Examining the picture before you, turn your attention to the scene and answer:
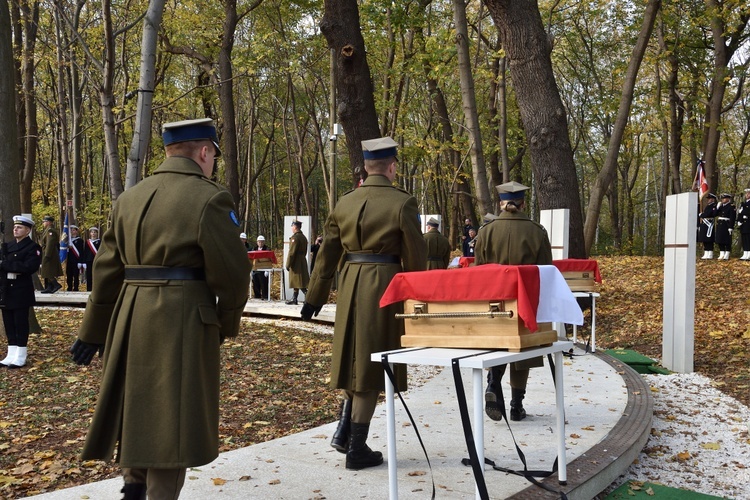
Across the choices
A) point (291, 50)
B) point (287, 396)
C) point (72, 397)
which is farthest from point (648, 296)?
point (291, 50)

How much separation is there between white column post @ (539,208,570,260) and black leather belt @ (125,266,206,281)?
9054mm

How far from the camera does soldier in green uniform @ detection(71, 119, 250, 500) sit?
3656 millimetres

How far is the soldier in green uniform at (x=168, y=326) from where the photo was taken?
3.66m

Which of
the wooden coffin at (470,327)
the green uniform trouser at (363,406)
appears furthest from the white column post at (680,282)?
the green uniform trouser at (363,406)

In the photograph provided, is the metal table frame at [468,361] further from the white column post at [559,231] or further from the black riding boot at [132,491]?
the white column post at [559,231]

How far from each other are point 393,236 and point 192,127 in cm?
184

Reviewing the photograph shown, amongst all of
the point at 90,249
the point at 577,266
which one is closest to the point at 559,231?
the point at 577,266

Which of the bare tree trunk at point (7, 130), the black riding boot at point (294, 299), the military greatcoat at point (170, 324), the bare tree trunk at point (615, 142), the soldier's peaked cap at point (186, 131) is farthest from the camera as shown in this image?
the black riding boot at point (294, 299)

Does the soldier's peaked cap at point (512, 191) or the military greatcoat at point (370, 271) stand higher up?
the soldier's peaked cap at point (512, 191)

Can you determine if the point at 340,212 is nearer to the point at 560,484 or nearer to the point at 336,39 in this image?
the point at 560,484

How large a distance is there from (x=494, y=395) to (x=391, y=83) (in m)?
24.4

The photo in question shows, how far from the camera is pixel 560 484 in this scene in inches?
187

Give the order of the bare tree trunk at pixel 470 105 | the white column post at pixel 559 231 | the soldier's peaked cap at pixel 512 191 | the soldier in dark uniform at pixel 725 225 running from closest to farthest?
the soldier's peaked cap at pixel 512 191, the white column post at pixel 559 231, the bare tree trunk at pixel 470 105, the soldier in dark uniform at pixel 725 225

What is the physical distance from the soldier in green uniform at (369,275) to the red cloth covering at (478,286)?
80 centimetres
